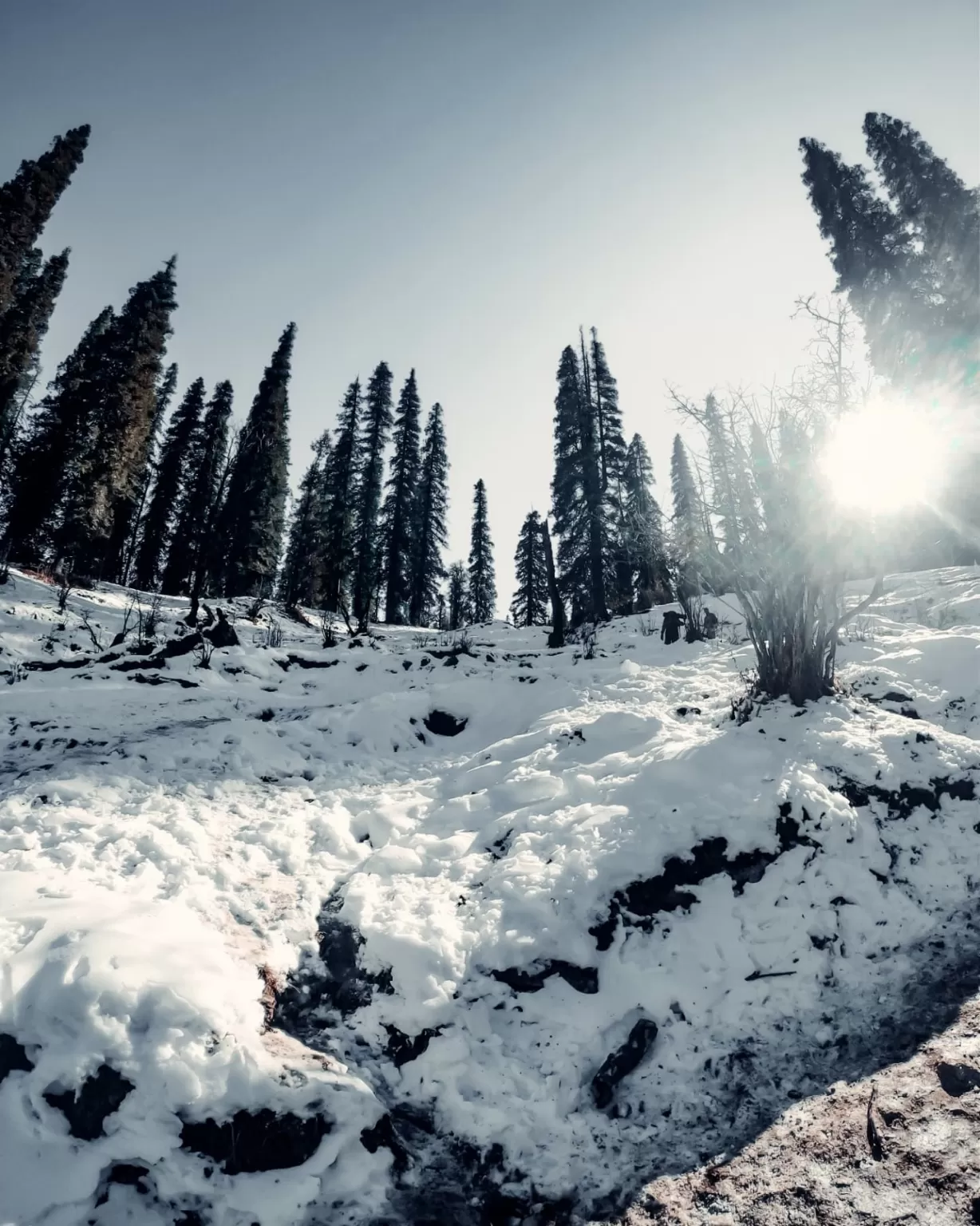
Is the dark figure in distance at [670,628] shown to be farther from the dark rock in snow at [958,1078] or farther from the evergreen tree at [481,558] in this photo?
the evergreen tree at [481,558]

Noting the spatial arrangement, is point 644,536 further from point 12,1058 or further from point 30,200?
point 30,200

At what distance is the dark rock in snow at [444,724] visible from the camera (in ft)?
27.9

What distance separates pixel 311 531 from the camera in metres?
31.7

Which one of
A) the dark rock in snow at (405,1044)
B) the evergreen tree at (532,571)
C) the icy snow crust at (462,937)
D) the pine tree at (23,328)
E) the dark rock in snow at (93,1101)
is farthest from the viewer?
the evergreen tree at (532,571)

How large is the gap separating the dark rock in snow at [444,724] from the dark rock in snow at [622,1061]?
198 inches

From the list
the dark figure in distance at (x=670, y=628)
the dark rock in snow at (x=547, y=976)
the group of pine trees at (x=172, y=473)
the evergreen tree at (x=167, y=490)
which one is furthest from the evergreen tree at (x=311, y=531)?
the dark rock in snow at (x=547, y=976)

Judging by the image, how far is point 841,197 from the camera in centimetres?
2009

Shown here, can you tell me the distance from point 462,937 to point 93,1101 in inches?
88.4

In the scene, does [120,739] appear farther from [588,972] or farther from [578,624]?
[578,624]

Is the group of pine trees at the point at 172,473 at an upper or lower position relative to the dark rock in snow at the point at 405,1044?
upper

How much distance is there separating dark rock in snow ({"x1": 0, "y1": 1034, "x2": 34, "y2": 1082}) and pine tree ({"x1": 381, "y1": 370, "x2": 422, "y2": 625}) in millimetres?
23990

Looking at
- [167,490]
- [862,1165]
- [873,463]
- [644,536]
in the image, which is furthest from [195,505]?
[862,1165]

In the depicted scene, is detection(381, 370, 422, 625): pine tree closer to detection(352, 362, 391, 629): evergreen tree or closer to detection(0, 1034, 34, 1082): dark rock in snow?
detection(352, 362, 391, 629): evergreen tree

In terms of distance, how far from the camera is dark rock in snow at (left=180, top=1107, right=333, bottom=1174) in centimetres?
291
